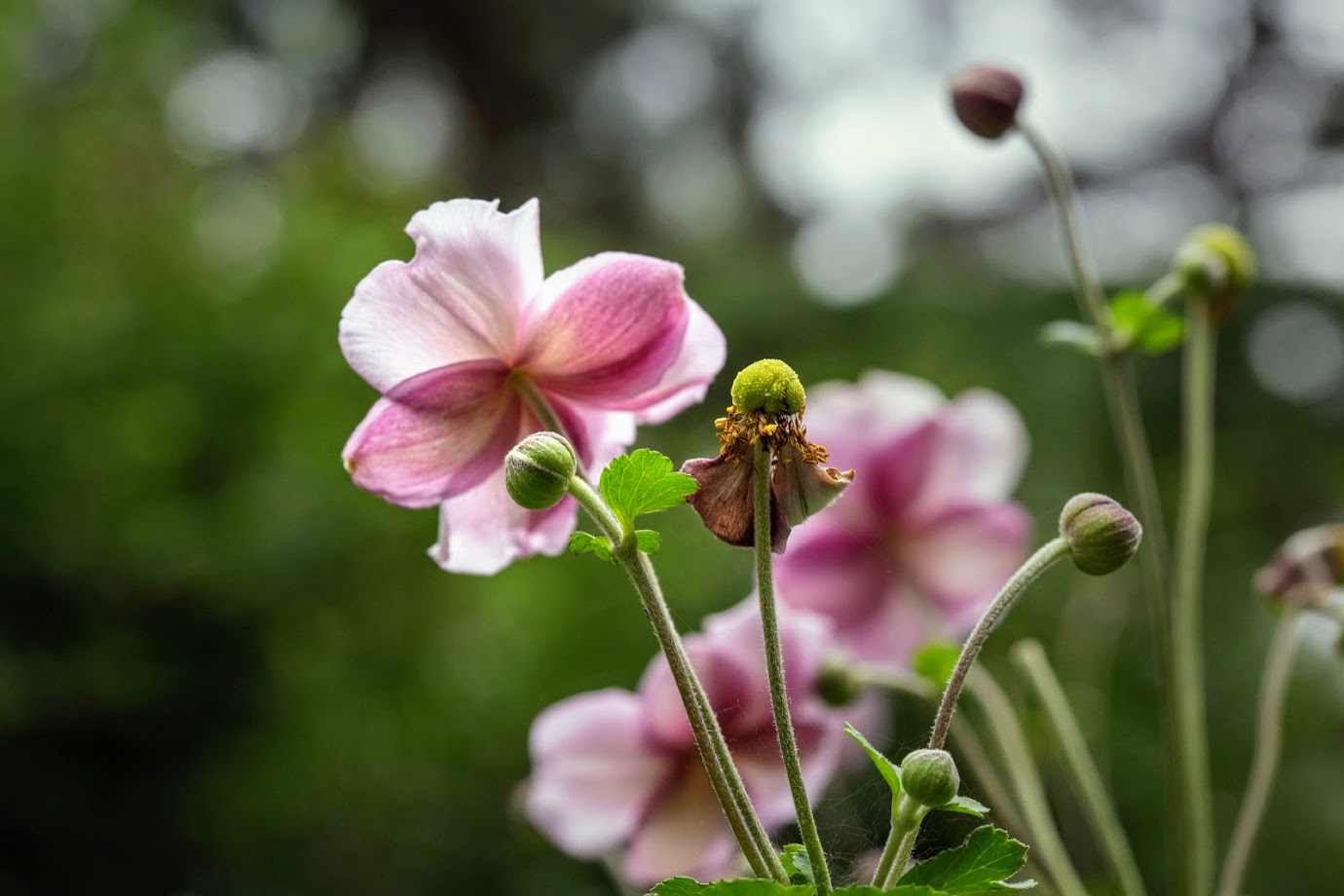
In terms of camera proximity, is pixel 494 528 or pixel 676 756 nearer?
pixel 494 528

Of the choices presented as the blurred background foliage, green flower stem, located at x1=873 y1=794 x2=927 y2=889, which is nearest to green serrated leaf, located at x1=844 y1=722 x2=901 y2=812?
green flower stem, located at x1=873 y1=794 x2=927 y2=889

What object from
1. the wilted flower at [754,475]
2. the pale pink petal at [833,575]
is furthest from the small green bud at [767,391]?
the pale pink petal at [833,575]

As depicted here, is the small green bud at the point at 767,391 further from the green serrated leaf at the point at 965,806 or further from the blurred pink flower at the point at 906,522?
the blurred pink flower at the point at 906,522

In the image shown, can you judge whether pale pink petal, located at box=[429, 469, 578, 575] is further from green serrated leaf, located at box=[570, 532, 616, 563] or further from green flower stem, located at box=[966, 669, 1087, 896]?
green flower stem, located at box=[966, 669, 1087, 896]

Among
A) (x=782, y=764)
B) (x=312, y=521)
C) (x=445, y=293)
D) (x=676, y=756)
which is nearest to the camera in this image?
(x=445, y=293)

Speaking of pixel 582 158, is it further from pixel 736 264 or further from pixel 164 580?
pixel 164 580

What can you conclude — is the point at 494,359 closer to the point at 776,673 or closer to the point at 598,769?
the point at 776,673

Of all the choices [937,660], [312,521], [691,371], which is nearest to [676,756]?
[937,660]
